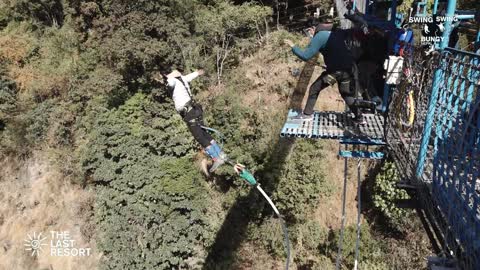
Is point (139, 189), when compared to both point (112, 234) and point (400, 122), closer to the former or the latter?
point (112, 234)

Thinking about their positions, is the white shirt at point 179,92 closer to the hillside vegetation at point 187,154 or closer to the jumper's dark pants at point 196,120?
the jumper's dark pants at point 196,120

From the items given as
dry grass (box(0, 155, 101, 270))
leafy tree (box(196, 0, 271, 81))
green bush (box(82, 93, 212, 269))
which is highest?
leafy tree (box(196, 0, 271, 81))

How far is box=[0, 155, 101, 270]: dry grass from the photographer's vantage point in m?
11.2

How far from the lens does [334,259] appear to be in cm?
870

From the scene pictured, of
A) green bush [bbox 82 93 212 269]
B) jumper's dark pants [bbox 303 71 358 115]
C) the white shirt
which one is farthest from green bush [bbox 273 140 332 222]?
the white shirt

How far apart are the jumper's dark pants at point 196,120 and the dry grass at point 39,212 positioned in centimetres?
766

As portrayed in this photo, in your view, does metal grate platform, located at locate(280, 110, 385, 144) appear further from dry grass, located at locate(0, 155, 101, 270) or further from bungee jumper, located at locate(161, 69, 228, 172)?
dry grass, located at locate(0, 155, 101, 270)

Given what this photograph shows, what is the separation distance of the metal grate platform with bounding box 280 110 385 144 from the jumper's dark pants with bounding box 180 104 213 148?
38.8 inches

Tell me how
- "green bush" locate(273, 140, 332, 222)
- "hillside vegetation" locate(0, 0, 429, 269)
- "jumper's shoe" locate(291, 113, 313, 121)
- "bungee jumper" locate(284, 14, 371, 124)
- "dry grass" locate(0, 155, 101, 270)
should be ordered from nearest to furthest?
"bungee jumper" locate(284, 14, 371, 124) → "jumper's shoe" locate(291, 113, 313, 121) → "green bush" locate(273, 140, 332, 222) → "hillside vegetation" locate(0, 0, 429, 269) → "dry grass" locate(0, 155, 101, 270)

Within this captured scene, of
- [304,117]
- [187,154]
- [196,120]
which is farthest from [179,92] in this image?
[187,154]

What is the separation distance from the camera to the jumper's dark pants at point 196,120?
14.5 ft

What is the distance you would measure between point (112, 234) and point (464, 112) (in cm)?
895

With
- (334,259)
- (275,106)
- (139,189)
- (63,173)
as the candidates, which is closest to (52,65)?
(63,173)

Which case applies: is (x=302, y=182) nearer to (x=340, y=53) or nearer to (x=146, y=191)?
(x=146, y=191)
